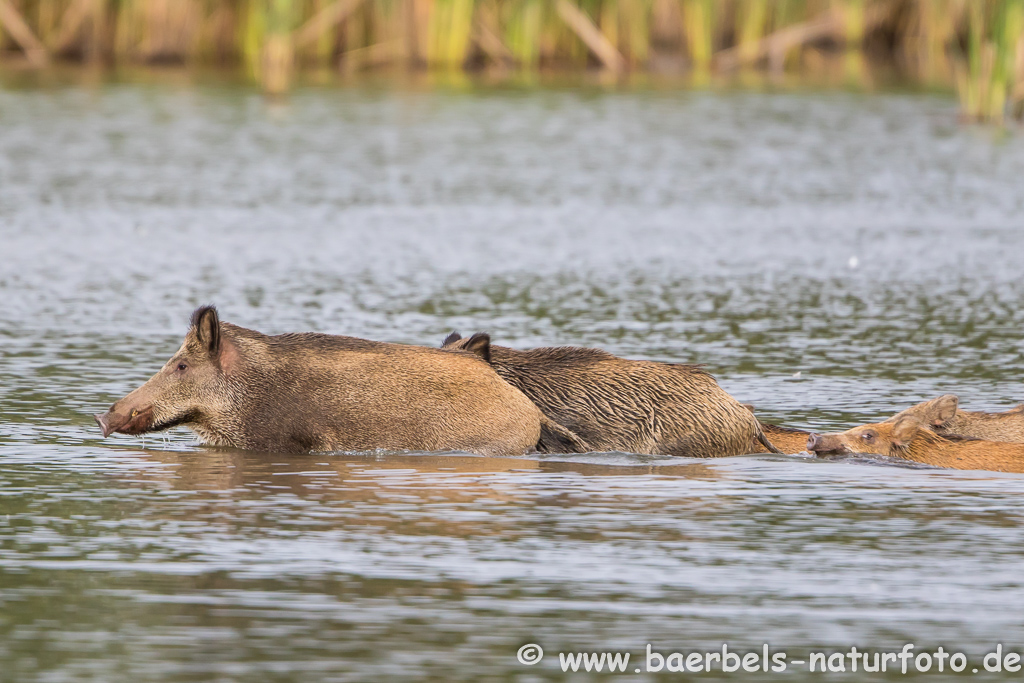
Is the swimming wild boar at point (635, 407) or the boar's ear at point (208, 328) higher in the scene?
the boar's ear at point (208, 328)

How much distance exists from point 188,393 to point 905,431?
3.95 m

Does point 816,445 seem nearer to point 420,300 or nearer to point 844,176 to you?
point 420,300

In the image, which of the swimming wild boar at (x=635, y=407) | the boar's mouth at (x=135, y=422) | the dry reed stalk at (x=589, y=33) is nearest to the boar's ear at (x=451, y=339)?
the swimming wild boar at (x=635, y=407)

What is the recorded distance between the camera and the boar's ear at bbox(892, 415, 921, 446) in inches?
417

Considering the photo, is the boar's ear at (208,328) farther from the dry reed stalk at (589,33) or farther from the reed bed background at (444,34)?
the dry reed stalk at (589,33)

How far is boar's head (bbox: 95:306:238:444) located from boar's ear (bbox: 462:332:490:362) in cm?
131

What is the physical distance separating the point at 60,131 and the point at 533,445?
20.5 meters

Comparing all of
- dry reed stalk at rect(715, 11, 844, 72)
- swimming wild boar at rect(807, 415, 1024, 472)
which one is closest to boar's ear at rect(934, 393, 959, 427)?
swimming wild boar at rect(807, 415, 1024, 472)

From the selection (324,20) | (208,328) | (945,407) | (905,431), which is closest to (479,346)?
(208,328)

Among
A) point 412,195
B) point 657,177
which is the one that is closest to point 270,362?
point 412,195

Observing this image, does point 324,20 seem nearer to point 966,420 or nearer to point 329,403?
point 966,420

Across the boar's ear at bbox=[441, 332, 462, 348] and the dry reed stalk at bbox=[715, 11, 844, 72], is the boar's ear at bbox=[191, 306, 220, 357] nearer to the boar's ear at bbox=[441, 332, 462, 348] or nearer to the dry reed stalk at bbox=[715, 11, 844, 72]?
the boar's ear at bbox=[441, 332, 462, 348]

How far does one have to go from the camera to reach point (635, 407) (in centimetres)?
1062

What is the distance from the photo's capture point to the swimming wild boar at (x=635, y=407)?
10.6m
